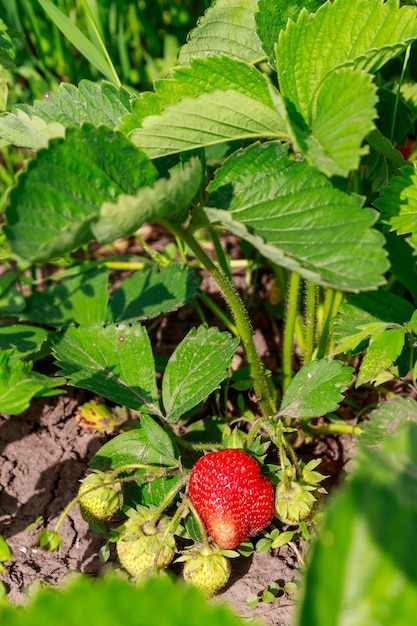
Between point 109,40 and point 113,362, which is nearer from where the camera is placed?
point 113,362

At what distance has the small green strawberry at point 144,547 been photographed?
1085 mm

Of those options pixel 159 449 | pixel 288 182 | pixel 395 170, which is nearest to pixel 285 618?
pixel 159 449

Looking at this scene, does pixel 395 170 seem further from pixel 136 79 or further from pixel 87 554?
pixel 136 79

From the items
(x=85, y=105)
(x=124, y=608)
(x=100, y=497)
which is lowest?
(x=100, y=497)

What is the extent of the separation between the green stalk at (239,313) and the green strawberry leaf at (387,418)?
0.20 meters

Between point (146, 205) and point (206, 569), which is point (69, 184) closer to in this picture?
point (146, 205)

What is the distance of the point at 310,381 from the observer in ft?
4.14

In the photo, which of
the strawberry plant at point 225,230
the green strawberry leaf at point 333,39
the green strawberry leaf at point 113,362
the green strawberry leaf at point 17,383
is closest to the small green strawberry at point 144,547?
the strawberry plant at point 225,230

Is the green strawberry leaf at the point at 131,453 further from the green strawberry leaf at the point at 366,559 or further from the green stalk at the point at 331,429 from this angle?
the green strawberry leaf at the point at 366,559

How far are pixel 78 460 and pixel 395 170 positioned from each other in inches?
34.4

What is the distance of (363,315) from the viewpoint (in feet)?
4.26

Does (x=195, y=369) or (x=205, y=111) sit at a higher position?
(x=205, y=111)

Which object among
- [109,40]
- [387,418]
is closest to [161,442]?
[387,418]

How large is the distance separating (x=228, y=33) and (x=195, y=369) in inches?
24.2
